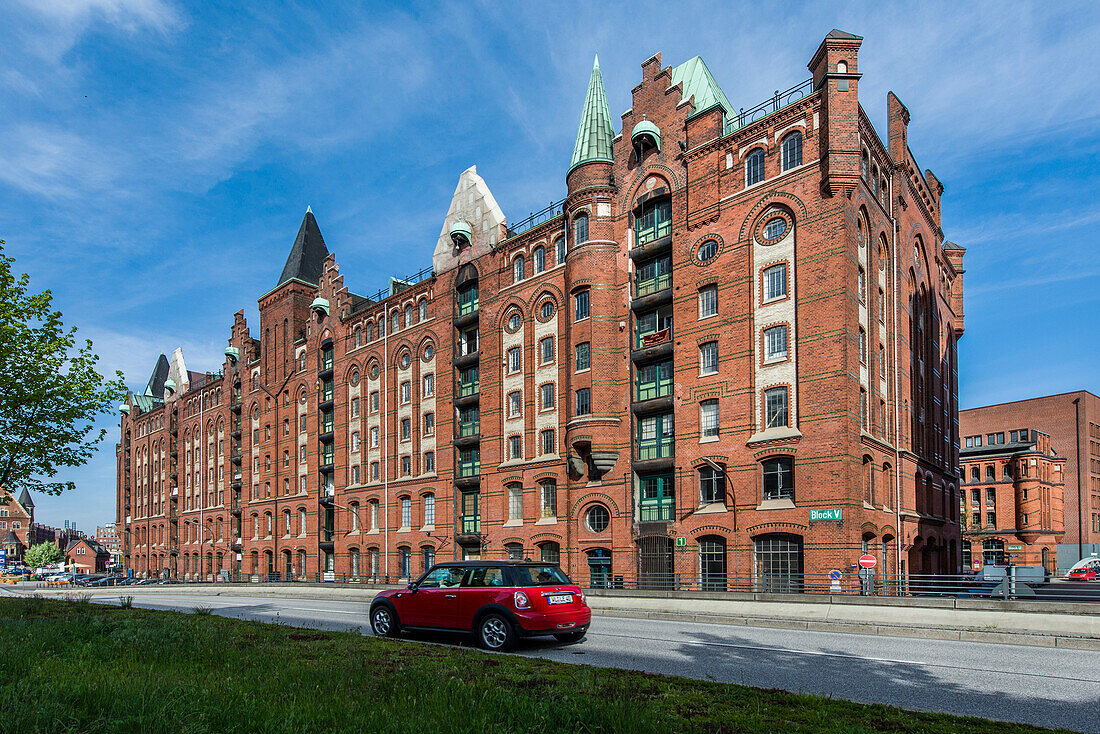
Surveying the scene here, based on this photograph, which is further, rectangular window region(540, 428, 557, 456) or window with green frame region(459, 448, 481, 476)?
window with green frame region(459, 448, 481, 476)

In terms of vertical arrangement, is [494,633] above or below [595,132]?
below

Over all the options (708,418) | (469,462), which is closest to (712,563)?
(708,418)

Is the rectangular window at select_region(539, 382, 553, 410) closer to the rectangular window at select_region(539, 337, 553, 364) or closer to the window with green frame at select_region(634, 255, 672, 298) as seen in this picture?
the rectangular window at select_region(539, 337, 553, 364)

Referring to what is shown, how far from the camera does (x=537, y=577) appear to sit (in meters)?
14.2

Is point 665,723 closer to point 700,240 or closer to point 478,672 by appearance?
point 478,672

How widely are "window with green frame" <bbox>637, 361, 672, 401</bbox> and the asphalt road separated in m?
16.5

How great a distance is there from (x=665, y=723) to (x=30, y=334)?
2252 centimetres

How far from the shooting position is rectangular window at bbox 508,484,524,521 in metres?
40.2

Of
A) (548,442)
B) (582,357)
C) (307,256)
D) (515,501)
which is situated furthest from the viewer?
(307,256)

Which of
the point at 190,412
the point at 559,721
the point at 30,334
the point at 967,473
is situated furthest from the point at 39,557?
the point at 559,721

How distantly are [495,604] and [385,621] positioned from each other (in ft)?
11.0

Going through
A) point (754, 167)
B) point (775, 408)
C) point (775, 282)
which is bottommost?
point (775, 408)

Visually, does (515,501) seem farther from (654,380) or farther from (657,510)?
(654,380)

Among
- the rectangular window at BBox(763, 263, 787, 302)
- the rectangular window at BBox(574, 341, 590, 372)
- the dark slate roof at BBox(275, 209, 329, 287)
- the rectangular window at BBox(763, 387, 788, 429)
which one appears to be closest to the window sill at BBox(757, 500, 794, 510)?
the rectangular window at BBox(763, 387, 788, 429)
